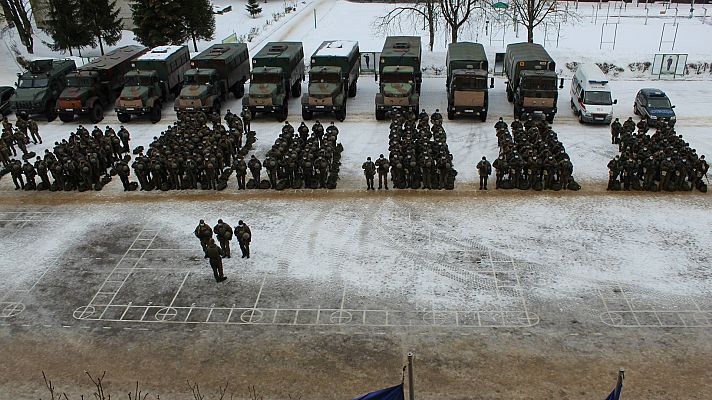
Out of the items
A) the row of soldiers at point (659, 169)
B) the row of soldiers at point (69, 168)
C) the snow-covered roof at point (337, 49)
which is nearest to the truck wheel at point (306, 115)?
the snow-covered roof at point (337, 49)

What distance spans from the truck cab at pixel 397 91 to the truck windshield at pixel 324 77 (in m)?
1.99

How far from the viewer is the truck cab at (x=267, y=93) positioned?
85.0ft

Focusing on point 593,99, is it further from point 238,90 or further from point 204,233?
point 204,233

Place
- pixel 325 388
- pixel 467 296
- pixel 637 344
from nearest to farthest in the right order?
pixel 325 388 → pixel 637 344 → pixel 467 296

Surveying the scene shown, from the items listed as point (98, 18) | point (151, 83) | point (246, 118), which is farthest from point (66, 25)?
point (246, 118)

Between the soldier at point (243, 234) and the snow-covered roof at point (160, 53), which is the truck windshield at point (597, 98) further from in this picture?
the snow-covered roof at point (160, 53)

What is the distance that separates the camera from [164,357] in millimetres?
12141

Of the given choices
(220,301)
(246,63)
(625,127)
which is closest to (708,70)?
(625,127)

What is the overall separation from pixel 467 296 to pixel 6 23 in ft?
147

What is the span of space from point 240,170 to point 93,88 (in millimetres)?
12639

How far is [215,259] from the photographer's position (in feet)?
46.6

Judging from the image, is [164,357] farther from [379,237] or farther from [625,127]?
[625,127]

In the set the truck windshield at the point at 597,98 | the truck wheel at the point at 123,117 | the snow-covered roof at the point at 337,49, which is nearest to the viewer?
the truck windshield at the point at 597,98

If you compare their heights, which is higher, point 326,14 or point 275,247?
point 326,14
